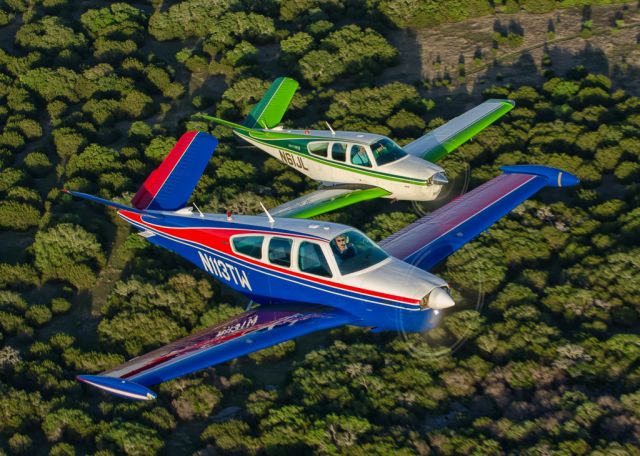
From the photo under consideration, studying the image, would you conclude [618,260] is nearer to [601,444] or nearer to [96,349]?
[601,444]

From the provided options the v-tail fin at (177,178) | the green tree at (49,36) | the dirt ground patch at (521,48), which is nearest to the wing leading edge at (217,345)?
the v-tail fin at (177,178)

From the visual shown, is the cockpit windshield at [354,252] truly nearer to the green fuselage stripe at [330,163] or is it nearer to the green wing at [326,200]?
the green wing at [326,200]

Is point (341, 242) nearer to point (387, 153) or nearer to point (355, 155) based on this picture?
point (387, 153)

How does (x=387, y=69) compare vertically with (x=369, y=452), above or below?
above

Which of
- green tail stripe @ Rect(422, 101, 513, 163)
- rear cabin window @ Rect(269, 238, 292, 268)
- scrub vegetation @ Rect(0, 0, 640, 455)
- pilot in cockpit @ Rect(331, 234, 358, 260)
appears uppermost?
pilot in cockpit @ Rect(331, 234, 358, 260)

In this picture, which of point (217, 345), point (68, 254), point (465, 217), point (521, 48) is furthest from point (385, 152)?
point (521, 48)

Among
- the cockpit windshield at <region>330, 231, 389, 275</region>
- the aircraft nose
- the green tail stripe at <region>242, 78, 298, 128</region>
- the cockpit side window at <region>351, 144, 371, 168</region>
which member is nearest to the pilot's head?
the cockpit windshield at <region>330, 231, 389, 275</region>

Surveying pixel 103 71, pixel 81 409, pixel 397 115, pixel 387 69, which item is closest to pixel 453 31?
pixel 387 69

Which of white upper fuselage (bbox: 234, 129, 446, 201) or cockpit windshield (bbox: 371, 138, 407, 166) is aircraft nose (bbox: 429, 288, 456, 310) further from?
cockpit windshield (bbox: 371, 138, 407, 166)
